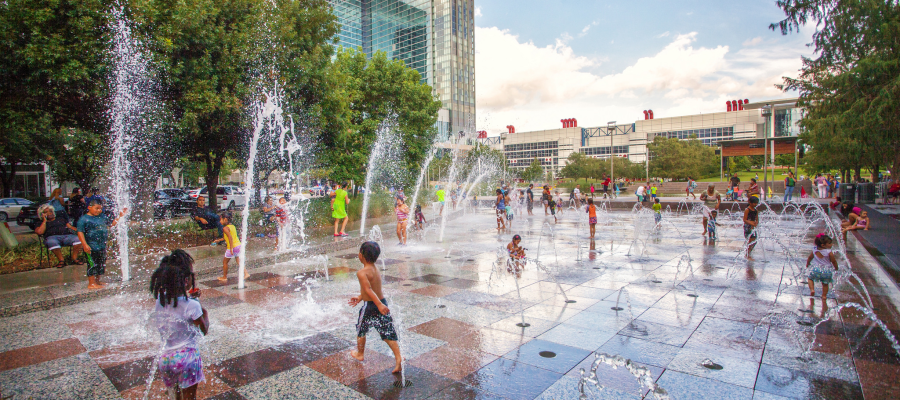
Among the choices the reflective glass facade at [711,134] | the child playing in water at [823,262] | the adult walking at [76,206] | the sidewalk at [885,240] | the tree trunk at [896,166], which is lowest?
the sidewalk at [885,240]

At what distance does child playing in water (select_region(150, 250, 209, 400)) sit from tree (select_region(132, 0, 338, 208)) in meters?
9.26

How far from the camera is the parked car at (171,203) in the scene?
24686 millimetres

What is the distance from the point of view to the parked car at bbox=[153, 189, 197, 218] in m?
24.7

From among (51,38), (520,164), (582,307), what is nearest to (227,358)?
Result: (582,307)

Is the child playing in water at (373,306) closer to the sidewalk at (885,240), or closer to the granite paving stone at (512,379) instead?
the granite paving stone at (512,379)

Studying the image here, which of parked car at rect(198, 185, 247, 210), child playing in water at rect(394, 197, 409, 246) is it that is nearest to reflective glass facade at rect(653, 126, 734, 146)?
parked car at rect(198, 185, 247, 210)

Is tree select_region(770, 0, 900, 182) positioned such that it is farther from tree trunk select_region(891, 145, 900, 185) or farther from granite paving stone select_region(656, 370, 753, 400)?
granite paving stone select_region(656, 370, 753, 400)

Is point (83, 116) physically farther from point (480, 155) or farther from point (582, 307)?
point (480, 155)

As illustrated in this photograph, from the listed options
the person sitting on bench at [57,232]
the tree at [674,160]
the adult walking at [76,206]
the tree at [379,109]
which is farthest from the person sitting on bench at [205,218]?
the tree at [674,160]

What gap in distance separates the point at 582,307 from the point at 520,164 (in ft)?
358

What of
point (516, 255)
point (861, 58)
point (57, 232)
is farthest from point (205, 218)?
point (861, 58)

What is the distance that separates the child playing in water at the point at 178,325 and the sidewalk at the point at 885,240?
9.69 m

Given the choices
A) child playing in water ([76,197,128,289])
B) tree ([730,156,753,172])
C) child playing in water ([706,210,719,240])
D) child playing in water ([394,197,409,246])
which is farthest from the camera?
tree ([730,156,753,172])

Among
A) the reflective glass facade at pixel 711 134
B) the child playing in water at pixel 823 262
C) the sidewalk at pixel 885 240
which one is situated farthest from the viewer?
the reflective glass facade at pixel 711 134
